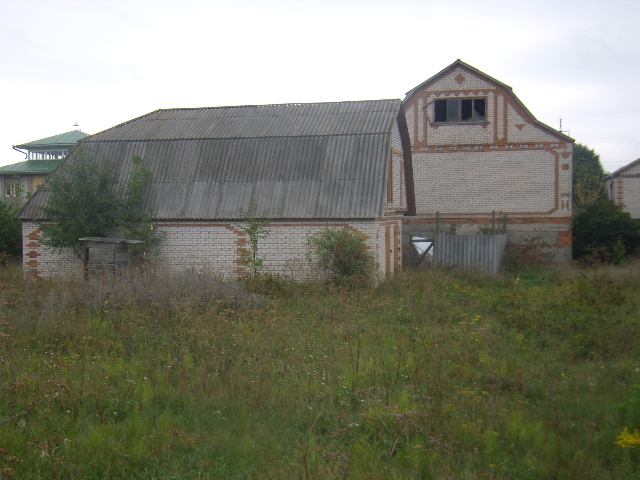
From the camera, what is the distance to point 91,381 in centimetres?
680

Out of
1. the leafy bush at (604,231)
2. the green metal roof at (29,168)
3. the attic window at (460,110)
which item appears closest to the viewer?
the leafy bush at (604,231)

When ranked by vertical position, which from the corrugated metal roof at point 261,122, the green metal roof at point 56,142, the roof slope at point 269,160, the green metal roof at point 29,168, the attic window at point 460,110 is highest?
the green metal roof at point 56,142

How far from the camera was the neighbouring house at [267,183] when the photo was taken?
1590 centimetres

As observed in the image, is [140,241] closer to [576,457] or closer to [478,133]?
[576,457]

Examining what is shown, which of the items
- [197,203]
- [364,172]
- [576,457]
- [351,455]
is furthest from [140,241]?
[576,457]

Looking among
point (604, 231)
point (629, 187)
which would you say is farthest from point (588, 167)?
point (604, 231)

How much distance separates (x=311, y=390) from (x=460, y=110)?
65.7ft

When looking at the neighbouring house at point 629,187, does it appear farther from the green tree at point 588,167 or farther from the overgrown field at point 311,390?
the overgrown field at point 311,390

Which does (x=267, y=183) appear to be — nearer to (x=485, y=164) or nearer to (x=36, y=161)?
(x=485, y=164)

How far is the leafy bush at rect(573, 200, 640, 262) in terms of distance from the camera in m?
23.0

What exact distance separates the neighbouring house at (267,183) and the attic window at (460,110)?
6.35 metres

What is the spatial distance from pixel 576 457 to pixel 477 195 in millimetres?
20129

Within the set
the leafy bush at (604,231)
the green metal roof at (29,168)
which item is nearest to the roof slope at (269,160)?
the leafy bush at (604,231)

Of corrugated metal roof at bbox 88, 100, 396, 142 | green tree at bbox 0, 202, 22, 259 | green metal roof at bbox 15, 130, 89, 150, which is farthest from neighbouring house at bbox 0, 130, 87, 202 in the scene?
corrugated metal roof at bbox 88, 100, 396, 142
